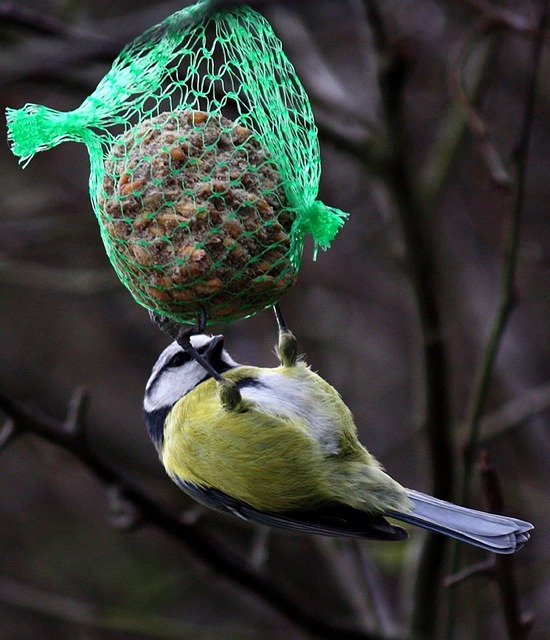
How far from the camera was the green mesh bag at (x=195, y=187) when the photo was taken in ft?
7.00

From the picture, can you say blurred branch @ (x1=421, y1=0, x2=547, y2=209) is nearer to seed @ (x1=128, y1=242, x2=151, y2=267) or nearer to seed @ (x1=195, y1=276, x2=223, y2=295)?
seed @ (x1=195, y1=276, x2=223, y2=295)

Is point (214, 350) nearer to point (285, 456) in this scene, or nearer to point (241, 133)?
point (285, 456)

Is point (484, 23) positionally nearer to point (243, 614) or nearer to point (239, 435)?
point (239, 435)

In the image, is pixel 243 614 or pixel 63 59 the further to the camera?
pixel 243 614

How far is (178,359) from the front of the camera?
2.70 m

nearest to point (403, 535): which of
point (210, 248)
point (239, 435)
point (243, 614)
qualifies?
point (239, 435)

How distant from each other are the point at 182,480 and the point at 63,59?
1.46 m

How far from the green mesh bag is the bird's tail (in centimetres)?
75

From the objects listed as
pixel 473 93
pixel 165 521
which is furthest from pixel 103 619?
pixel 473 93

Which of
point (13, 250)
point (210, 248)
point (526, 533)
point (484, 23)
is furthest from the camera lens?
point (13, 250)

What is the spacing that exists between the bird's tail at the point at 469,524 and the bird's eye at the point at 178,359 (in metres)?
0.75

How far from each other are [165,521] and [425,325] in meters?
1.11

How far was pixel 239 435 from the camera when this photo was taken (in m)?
2.52

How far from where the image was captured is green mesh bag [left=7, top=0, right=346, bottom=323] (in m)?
2.13
